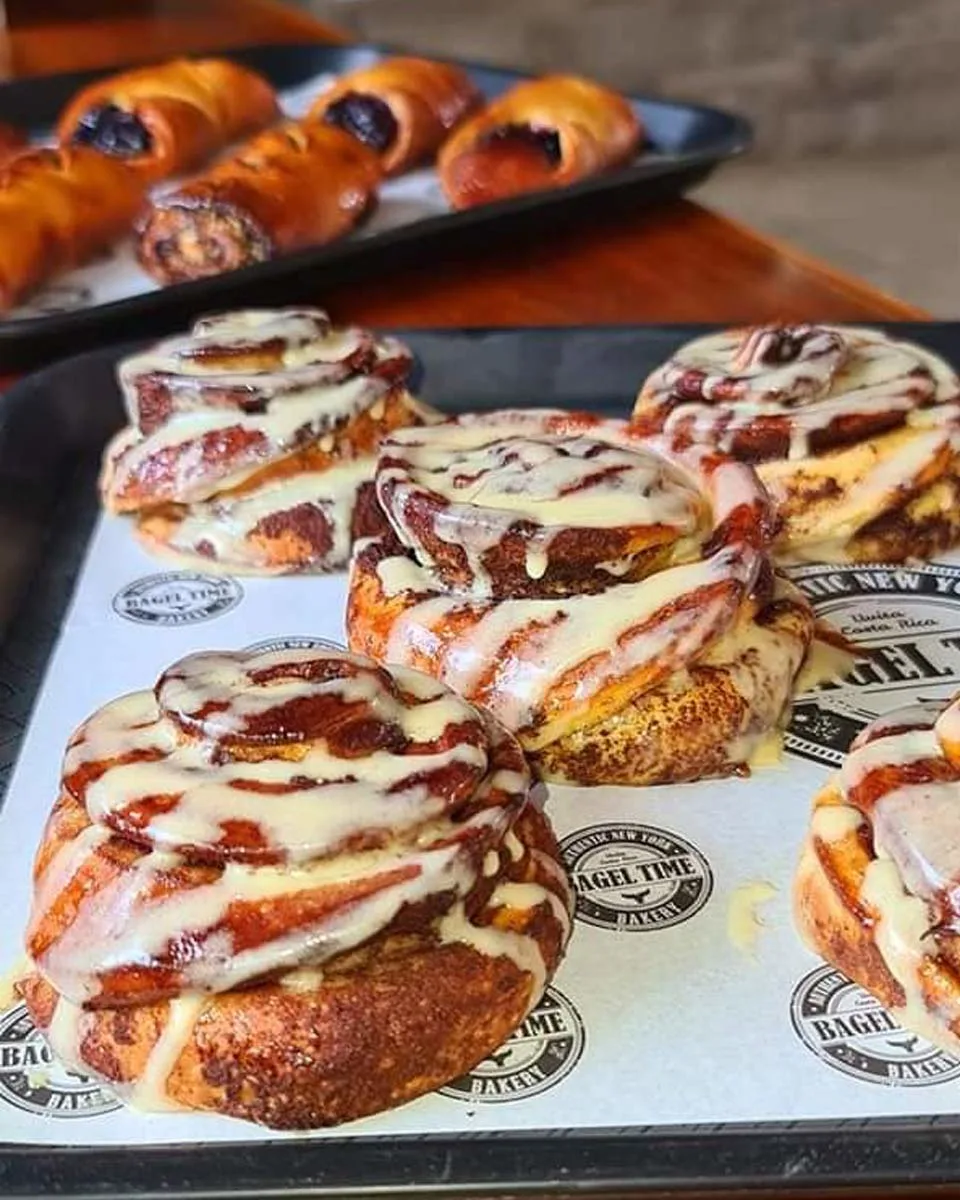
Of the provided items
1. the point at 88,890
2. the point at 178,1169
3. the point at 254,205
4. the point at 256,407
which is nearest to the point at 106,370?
the point at 256,407

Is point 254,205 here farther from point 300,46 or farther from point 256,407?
point 300,46

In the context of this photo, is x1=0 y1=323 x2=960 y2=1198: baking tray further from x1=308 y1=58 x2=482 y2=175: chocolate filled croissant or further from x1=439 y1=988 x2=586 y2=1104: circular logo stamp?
x1=308 y1=58 x2=482 y2=175: chocolate filled croissant

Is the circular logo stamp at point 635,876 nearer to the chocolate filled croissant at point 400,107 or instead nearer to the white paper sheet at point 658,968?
the white paper sheet at point 658,968

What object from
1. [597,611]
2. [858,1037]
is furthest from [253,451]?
[858,1037]

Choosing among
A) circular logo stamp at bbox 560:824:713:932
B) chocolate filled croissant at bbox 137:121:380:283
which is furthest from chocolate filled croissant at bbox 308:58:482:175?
circular logo stamp at bbox 560:824:713:932

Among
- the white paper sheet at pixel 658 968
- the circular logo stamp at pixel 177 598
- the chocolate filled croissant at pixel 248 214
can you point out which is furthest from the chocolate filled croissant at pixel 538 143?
the white paper sheet at pixel 658 968

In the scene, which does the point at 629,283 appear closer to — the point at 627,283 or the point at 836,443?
the point at 627,283
